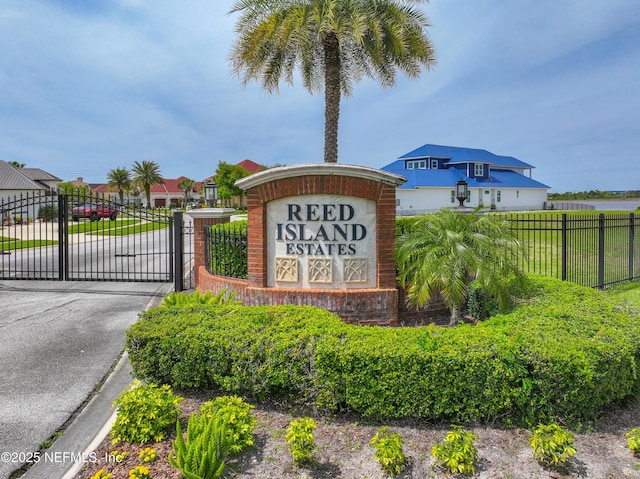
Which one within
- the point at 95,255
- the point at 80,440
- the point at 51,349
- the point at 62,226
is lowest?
the point at 80,440

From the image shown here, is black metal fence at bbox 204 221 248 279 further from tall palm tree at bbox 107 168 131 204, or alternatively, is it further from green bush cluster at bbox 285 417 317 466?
tall palm tree at bbox 107 168 131 204

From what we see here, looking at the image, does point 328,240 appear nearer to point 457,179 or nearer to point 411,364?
point 411,364

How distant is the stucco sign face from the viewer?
668 centimetres

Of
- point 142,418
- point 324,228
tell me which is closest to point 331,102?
point 324,228

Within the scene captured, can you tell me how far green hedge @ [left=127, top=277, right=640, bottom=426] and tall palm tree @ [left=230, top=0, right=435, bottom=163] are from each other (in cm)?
1019

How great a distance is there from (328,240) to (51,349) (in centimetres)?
426

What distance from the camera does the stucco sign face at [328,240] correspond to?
263 inches

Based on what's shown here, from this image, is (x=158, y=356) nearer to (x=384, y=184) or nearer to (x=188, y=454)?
(x=188, y=454)

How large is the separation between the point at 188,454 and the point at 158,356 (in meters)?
1.70

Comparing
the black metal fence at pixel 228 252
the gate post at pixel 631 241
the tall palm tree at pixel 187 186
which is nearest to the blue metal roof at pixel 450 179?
the gate post at pixel 631 241

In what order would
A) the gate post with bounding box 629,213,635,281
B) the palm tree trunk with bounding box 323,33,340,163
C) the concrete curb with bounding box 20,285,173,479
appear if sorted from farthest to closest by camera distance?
the palm tree trunk with bounding box 323,33,340,163, the gate post with bounding box 629,213,635,281, the concrete curb with bounding box 20,285,173,479

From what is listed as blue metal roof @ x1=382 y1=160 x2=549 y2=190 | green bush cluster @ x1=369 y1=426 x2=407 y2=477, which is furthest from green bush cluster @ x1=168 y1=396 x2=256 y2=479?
blue metal roof @ x1=382 y1=160 x2=549 y2=190

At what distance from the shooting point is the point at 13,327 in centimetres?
739

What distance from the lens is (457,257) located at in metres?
6.08
